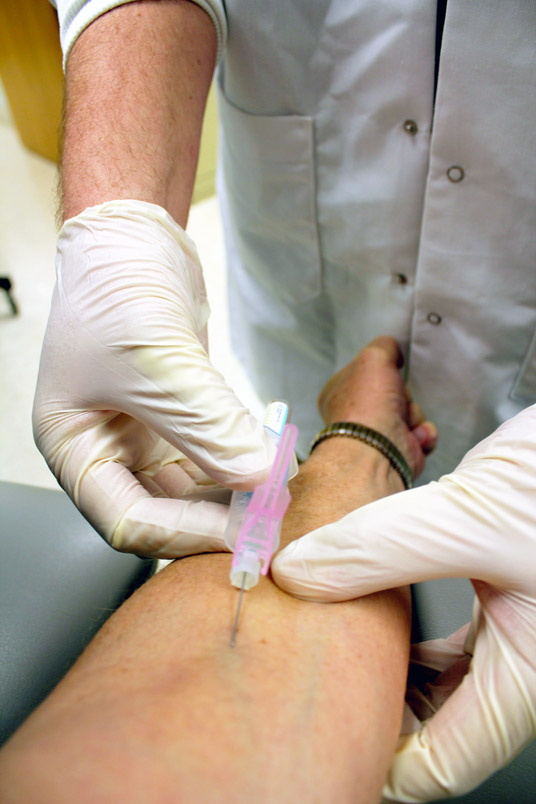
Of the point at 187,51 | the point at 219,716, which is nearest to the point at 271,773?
the point at 219,716

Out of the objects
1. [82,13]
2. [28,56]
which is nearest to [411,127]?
[82,13]

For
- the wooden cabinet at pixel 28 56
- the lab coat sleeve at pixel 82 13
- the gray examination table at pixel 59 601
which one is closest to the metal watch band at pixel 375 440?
the gray examination table at pixel 59 601

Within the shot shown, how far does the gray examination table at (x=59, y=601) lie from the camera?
0.77 meters

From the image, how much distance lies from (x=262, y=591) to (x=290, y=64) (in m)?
0.94

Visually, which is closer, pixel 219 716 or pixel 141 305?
pixel 219 716

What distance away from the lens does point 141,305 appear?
0.79 meters

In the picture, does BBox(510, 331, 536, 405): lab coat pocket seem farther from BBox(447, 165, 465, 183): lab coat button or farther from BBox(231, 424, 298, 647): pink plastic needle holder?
BBox(231, 424, 298, 647): pink plastic needle holder

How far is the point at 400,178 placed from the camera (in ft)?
3.54

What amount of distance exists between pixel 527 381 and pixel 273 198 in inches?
27.0

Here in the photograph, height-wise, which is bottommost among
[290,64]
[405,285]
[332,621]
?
[332,621]

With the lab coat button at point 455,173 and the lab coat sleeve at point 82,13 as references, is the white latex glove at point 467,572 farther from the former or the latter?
the lab coat sleeve at point 82,13

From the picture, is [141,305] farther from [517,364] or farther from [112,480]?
[517,364]

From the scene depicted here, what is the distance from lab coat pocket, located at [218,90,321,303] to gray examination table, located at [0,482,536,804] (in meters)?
0.75

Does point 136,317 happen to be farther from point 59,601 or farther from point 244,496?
point 59,601
